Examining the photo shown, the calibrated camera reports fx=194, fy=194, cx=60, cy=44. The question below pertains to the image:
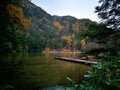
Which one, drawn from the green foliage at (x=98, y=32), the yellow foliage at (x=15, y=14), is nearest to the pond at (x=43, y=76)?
the green foliage at (x=98, y=32)

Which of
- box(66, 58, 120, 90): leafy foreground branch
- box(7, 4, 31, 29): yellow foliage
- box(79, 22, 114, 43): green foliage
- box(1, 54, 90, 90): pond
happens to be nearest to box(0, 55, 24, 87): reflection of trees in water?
box(1, 54, 90, 90): pond

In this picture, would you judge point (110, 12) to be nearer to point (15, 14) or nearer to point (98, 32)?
point (98, 32)

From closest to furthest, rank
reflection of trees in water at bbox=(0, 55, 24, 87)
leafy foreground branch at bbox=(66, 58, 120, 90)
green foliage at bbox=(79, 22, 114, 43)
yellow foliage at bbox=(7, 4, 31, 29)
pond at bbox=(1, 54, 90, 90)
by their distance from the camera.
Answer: leafy foreground branch at bbox=(66, 58, 120, 90)
pond at bbox=(1, 54, 90, 90)
reflection of trees in water at bbox=(0, 55, 24, 87)
green foliage at bbox=(79, 22, 114, 43)
yellow foliage at bbox=(7, 4, 31, 29)

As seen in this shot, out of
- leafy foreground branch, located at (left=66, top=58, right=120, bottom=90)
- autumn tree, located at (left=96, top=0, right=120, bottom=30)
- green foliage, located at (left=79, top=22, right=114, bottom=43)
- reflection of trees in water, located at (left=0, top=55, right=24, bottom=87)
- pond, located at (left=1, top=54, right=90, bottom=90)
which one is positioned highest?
autumn tree, located at (left=96, top=0, right=120, bottom=30)

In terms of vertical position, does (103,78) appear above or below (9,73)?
above

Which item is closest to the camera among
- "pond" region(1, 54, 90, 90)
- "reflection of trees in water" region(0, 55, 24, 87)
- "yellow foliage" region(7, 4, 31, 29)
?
"pond" region(1, 54, 90, 90)

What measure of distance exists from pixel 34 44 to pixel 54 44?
17.0m

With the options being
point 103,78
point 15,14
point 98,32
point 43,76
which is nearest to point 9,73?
point 43,76

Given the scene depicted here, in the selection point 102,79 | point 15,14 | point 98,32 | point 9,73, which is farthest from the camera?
point 15,14

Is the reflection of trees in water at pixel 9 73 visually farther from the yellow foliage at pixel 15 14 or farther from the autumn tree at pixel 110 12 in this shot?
the autumn tree at pixel 110 12

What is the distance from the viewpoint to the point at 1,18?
11.4 meters

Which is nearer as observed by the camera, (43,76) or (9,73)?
(43,76)

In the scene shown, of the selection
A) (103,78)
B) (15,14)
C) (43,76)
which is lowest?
(43,76)

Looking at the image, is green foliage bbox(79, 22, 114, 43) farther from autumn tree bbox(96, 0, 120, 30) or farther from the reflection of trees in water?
the reflection of trees in water
